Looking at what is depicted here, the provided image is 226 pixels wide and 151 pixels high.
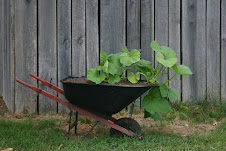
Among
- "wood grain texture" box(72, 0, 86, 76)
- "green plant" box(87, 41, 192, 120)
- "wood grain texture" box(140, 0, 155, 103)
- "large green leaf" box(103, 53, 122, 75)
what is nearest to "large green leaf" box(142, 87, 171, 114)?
"green plant" box(87, 41, 192, 120)

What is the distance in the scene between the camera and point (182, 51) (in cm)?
382

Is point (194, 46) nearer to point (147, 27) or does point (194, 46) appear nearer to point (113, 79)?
point (147, 27)

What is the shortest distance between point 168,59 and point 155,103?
410mm

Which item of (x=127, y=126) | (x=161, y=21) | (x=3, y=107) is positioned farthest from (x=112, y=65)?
(x=3, y=107)

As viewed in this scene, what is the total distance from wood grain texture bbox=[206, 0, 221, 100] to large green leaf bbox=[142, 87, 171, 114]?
164cm

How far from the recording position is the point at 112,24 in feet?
12.1

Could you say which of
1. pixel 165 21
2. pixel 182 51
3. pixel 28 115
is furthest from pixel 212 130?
pixel 28 115

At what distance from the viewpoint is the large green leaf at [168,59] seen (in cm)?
234

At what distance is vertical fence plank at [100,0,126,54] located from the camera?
12.1ft

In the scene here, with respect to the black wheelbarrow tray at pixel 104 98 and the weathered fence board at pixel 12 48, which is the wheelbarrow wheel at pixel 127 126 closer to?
the black wheelbarrow tray at pixel 104 98

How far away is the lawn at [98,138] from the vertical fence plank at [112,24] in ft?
3.41

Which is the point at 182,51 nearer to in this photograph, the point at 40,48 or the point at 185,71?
the point at 185,71

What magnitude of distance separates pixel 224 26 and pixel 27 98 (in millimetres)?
2848

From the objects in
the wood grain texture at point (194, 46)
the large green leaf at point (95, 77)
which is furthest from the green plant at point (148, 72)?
the wood grain texture at point (194, 46)
